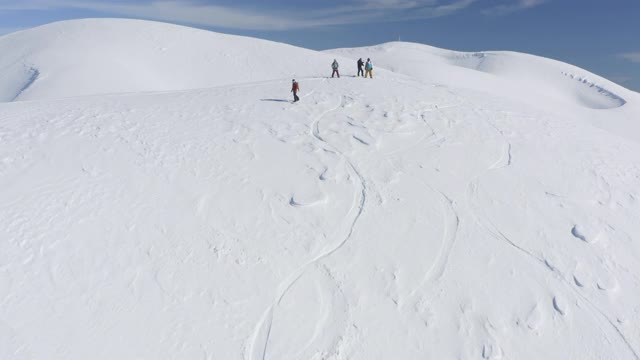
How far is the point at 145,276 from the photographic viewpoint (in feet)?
26.6

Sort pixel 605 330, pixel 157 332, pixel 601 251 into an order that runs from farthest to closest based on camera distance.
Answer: pixel 601 251, pixel 605 330, pixel 157 332

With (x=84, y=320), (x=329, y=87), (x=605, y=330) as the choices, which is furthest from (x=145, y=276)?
(x=329, y=87)

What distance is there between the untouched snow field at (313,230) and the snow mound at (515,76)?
72.8 feet

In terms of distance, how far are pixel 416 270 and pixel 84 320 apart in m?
6.12

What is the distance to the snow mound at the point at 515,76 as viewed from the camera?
38094 millimetres

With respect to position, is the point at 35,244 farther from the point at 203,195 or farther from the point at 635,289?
the point at 635,289

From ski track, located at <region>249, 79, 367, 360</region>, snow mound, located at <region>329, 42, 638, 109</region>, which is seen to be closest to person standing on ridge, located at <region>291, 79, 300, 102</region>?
ski track, located at <region>249, 79, 367, 360</region>

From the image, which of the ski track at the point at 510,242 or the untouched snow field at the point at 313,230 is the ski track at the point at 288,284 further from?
the ski track at the point at 510,242

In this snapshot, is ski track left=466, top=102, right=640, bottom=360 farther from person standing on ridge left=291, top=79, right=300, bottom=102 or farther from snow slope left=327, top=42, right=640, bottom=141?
snow slope left=327, top=42, right=640, bottom=141

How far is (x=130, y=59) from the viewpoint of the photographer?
28.6m

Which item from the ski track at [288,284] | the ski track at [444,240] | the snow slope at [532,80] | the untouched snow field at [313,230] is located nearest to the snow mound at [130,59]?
the snow slope at [532,80]

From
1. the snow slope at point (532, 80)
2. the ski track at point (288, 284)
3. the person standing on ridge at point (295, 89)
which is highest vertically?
the person standing on ridge at point (295, 89)

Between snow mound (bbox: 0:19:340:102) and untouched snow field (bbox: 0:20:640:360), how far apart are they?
34.8ft

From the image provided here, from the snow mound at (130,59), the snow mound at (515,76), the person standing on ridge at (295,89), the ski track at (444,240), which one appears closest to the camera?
the ski track at (444,240)
